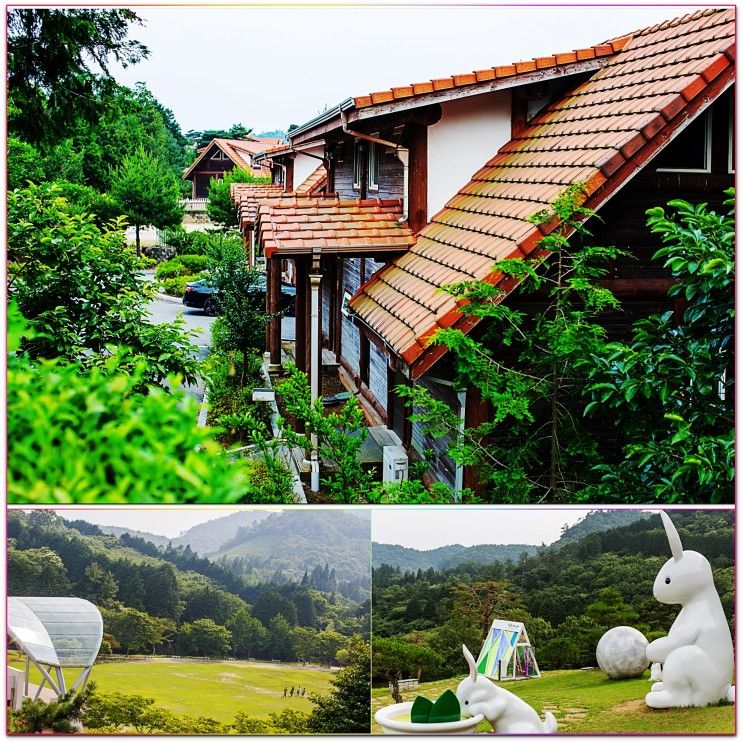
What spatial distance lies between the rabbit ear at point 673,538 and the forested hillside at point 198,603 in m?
1.87

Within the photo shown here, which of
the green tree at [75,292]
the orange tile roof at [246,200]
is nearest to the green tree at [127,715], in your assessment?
the green tree at [75,292]

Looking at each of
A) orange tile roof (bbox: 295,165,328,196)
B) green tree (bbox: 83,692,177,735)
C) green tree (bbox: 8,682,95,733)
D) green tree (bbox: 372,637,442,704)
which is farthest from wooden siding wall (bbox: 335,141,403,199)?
green tree (bbox: 8,682,95,733)

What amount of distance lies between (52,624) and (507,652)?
282cm

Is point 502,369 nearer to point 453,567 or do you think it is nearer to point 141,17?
point 453,567

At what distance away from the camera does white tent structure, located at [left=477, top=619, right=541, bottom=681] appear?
20.1 ft

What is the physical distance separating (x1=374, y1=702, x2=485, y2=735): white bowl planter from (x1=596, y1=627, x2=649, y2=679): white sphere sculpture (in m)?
0.85

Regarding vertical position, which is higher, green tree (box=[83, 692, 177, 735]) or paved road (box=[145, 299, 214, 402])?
paved road (box=[145, 299, 214, 402])

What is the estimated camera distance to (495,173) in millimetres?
A: 9359

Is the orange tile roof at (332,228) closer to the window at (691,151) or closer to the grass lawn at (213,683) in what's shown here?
the window at (691,151)

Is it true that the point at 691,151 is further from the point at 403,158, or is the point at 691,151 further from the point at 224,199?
the point at 224,199

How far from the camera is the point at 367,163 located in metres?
12.5

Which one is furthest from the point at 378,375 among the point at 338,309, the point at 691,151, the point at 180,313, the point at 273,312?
the point at 691,151

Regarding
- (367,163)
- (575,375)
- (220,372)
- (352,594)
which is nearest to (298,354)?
(220,372)

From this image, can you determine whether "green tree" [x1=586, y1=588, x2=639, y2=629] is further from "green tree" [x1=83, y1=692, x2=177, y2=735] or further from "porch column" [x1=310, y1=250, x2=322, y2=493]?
"porch column" [x1=310, y1=250, x2=322, y2=493]
